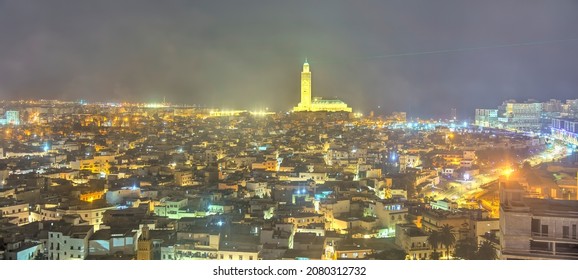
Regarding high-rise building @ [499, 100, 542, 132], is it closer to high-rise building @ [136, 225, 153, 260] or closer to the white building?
high-rise building @ [136, 225, 153, 260]

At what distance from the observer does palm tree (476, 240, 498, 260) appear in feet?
14.8

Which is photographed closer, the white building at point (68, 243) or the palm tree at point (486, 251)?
the palm tree at point (486, 251)

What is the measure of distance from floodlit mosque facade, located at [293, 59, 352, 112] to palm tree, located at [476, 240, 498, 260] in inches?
795

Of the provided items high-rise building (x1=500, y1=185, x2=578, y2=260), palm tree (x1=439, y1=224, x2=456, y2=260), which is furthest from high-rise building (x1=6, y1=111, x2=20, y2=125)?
high-rise building (x1=500, y1=185, x2=578, y2=260)

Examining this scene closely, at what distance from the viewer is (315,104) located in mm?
26078

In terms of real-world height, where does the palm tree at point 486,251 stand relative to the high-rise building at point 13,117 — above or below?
below

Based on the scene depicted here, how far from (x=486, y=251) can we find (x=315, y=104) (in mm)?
21572

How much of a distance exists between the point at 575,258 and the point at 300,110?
22548mm

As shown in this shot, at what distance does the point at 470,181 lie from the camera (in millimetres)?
9047

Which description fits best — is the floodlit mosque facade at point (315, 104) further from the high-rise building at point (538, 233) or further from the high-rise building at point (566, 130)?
the high-rise building at point (538, 233)

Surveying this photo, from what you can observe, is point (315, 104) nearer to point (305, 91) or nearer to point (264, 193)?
point (305, 91)

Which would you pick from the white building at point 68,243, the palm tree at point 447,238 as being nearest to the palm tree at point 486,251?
the palm tree at point 447,238

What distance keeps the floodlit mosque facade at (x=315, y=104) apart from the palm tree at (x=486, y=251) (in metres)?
20.2

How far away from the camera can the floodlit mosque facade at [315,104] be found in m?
25.2
